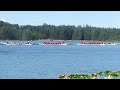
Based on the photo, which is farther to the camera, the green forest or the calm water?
the green forest

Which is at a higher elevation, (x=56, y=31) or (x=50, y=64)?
(x=56, y=31)

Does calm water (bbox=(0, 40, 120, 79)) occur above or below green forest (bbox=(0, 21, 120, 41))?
below

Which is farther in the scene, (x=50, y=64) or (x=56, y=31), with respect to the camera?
(x=56, y=31)

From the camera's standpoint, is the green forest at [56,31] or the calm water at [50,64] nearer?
the calm water at [50,64]

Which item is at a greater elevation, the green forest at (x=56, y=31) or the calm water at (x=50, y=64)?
the green forest at (x=56, y=31)

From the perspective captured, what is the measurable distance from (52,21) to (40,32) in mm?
1240
